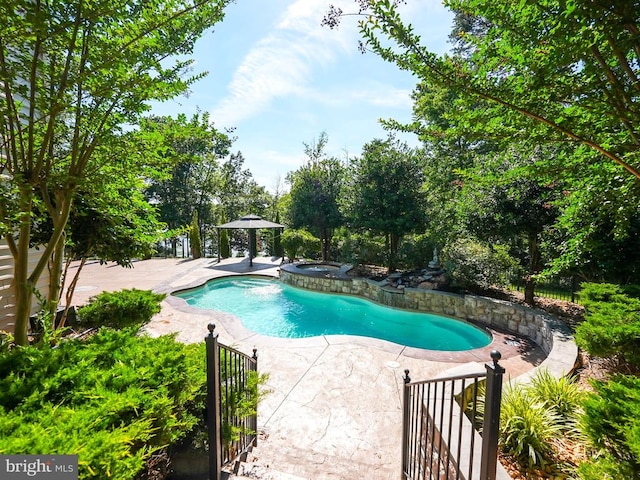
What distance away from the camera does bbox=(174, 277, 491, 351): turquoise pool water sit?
7.40 metres

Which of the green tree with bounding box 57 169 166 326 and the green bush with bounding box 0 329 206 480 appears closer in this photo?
the green bush with bounding box 0 329 206 480

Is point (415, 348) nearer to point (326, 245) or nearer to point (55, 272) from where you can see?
point (55, 272)

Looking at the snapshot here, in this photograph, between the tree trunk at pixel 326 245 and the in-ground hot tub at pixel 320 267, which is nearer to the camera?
the in-ground hot tub at pixel 320 267

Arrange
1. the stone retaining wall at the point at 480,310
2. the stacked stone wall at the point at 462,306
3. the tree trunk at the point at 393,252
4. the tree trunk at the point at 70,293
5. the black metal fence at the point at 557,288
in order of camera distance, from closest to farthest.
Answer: the tree trunk at the point at 70,293 → the stone retaining wall at the point at 480,310 → the stacked stone wall at the point at 462,306 → the black metal fence at the point at 557,288 → the tree trunk at the point at 393,252

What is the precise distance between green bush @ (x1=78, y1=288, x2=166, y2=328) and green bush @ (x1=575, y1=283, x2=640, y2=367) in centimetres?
693

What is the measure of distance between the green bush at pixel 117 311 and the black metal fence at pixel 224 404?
3545 mm

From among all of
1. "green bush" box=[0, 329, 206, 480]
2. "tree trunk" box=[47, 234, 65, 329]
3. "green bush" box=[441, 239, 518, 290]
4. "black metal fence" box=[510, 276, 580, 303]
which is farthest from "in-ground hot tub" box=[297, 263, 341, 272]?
"green bush" box=[0, 329, 206, 480]

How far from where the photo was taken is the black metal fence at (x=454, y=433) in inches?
58.4

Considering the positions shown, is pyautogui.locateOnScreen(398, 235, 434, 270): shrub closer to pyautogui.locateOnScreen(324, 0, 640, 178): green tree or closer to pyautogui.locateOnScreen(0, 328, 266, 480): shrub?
pyautogui.locateOnScreen(324, 0, 640, 178): green tree

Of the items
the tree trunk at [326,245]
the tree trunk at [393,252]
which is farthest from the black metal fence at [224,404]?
the tree trunk at [326,245]

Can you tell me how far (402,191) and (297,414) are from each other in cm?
891

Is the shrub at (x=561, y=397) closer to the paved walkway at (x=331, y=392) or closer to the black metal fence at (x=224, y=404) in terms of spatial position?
the paved walkway at (x=331, y=392)

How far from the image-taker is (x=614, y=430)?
189cm

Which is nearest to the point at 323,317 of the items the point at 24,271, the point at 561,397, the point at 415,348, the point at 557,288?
the point at 415,348
